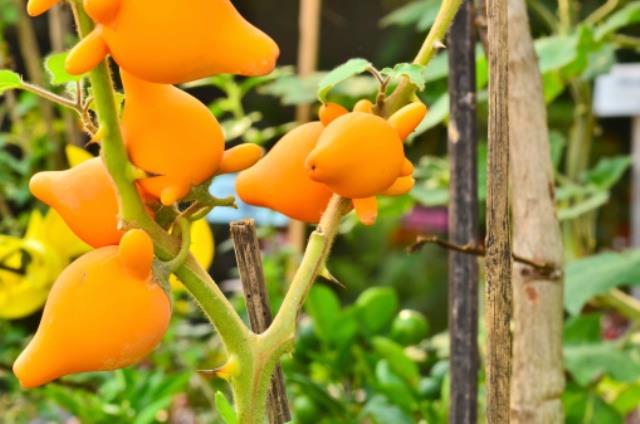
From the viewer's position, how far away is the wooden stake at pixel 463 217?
1.66 feet

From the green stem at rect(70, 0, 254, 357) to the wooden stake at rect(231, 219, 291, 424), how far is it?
0.05m

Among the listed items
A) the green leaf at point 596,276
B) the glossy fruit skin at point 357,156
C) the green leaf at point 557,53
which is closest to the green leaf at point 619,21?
the green leaf at point 557,53

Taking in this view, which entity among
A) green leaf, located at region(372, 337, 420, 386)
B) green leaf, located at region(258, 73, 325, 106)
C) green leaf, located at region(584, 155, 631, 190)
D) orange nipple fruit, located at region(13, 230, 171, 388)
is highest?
orange nipple fruit, located at region(13, 230, 171, 388)

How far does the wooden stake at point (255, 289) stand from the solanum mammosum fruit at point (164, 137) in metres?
0.06

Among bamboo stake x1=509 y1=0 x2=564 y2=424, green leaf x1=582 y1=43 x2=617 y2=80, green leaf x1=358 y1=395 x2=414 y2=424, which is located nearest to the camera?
bamboo stake x1=509 y1=0 x2=564 y2=424

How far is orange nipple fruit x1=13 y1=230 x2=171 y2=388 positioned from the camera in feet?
0.93

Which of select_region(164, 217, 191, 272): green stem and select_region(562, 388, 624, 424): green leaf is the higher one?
select_region(164, 217, 191, 272): green stem

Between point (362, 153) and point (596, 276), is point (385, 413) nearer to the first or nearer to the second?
point (596, 276)

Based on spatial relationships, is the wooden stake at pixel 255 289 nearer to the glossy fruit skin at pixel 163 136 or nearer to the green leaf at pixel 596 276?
the glossy fruit skin at pixel 163 136

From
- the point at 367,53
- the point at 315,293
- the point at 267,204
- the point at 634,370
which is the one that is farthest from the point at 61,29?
the point at 367,53

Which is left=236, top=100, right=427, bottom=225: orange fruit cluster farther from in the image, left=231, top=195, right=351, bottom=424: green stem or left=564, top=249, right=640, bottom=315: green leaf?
left=564, top=249, right=640, bottom=315: green leaf

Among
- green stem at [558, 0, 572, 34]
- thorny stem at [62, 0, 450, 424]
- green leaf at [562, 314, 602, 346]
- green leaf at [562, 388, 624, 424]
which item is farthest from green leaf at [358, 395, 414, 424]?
green stem at [558, 0, 572, 34]

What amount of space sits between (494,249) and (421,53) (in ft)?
0.23

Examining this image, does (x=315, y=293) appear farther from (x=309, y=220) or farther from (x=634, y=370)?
(x=309, y=220)
